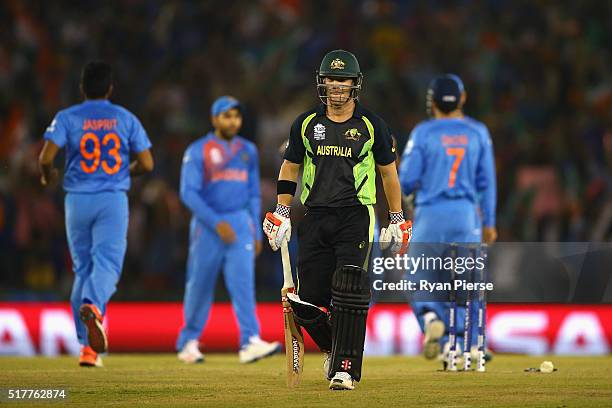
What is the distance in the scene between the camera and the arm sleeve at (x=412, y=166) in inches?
426

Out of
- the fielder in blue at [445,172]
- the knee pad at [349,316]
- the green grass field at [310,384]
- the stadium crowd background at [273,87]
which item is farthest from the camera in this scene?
the stadium crowd background at [273,87]

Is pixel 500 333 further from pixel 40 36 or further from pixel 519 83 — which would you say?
pixel 40 36

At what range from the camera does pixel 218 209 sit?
11547 millimetres

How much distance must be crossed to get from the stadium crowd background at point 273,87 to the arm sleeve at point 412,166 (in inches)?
159

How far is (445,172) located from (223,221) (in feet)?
6.82

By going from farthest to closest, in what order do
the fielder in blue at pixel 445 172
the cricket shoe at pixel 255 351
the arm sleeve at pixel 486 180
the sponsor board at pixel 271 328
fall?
the sponsor board at pixel 271 328, the cricket shoe at pixel 255 351, the arm sleeve at pixel 486 180, the fielder in blue at pixel 445 172

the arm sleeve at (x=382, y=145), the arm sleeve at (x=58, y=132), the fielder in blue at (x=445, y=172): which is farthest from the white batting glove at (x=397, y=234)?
the arm sleeve at (x=58, y=132)

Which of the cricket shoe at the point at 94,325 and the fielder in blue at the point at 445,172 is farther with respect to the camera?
the fielder in blue at the point at 445,172

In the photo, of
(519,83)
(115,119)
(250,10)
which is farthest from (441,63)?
(115,119)

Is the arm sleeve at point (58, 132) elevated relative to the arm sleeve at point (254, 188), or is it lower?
elevated

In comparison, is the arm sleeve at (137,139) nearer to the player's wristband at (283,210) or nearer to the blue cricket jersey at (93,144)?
the blue cricket jersey at (93,144)

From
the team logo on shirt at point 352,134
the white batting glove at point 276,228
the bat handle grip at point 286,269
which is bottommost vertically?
the bat handle grip at point 286,269

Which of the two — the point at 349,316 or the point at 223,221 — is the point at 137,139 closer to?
the point at 223,221

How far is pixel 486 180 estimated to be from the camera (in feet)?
36.0
